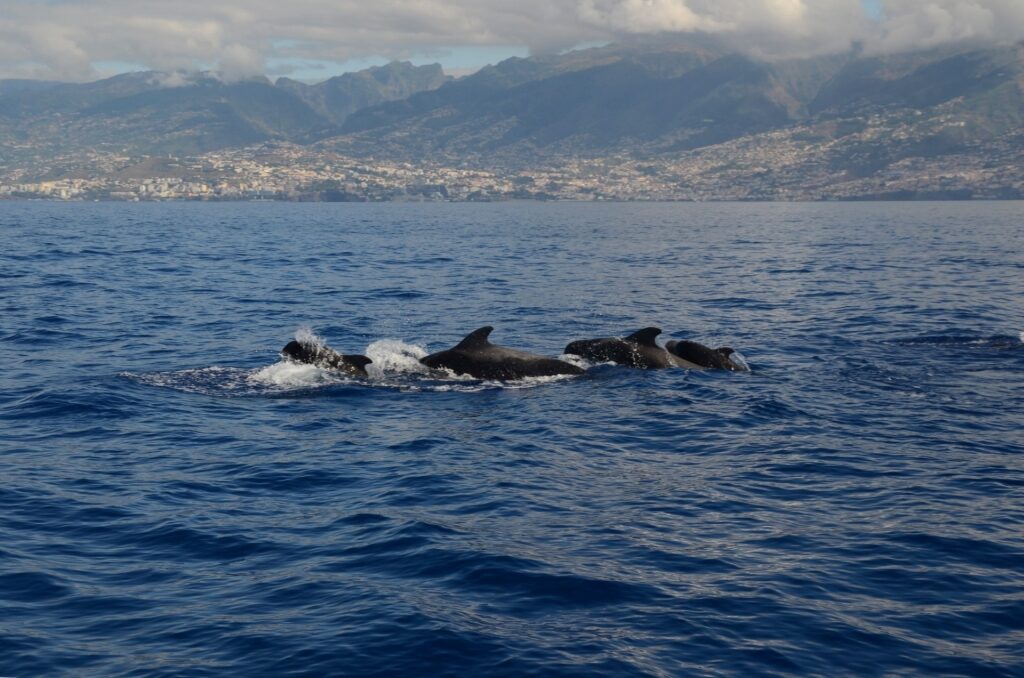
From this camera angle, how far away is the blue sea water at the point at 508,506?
1102 cm

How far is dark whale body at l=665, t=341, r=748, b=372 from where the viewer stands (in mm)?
28516

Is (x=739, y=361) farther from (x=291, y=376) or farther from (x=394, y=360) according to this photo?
(x=291, y=376)

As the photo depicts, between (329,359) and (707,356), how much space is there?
1065cm

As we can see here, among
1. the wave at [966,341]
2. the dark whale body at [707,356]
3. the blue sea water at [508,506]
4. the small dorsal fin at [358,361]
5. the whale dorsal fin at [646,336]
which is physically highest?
the whale dorsal fin at [646,336]

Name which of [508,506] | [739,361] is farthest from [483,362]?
[508,506]

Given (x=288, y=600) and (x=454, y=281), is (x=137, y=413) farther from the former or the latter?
(x=454, y=281)

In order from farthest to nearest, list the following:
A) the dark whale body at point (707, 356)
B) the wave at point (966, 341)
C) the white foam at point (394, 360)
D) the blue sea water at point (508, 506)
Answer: the wave at point (966, 341) < the dark whale body at point (707, 356) < the white foam at point (394, 360) < the blue sea water at point (508, 506)

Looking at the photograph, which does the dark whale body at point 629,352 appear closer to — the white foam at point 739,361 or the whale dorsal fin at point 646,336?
the whale dorsal fin at point 646,336

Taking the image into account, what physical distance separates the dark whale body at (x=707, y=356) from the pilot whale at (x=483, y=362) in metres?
4.43

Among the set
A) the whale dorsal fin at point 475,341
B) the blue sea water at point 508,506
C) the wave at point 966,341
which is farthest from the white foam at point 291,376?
the wave at point 966,341

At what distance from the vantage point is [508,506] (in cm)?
1614

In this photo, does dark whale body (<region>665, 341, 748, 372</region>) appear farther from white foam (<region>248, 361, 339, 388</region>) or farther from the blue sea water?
white foam (<region>248, 361, 339, 388</region>)

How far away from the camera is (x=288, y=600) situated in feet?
39.6

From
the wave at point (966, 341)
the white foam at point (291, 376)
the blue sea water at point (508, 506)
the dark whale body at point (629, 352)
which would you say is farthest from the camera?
the wave at point (966, 341)
